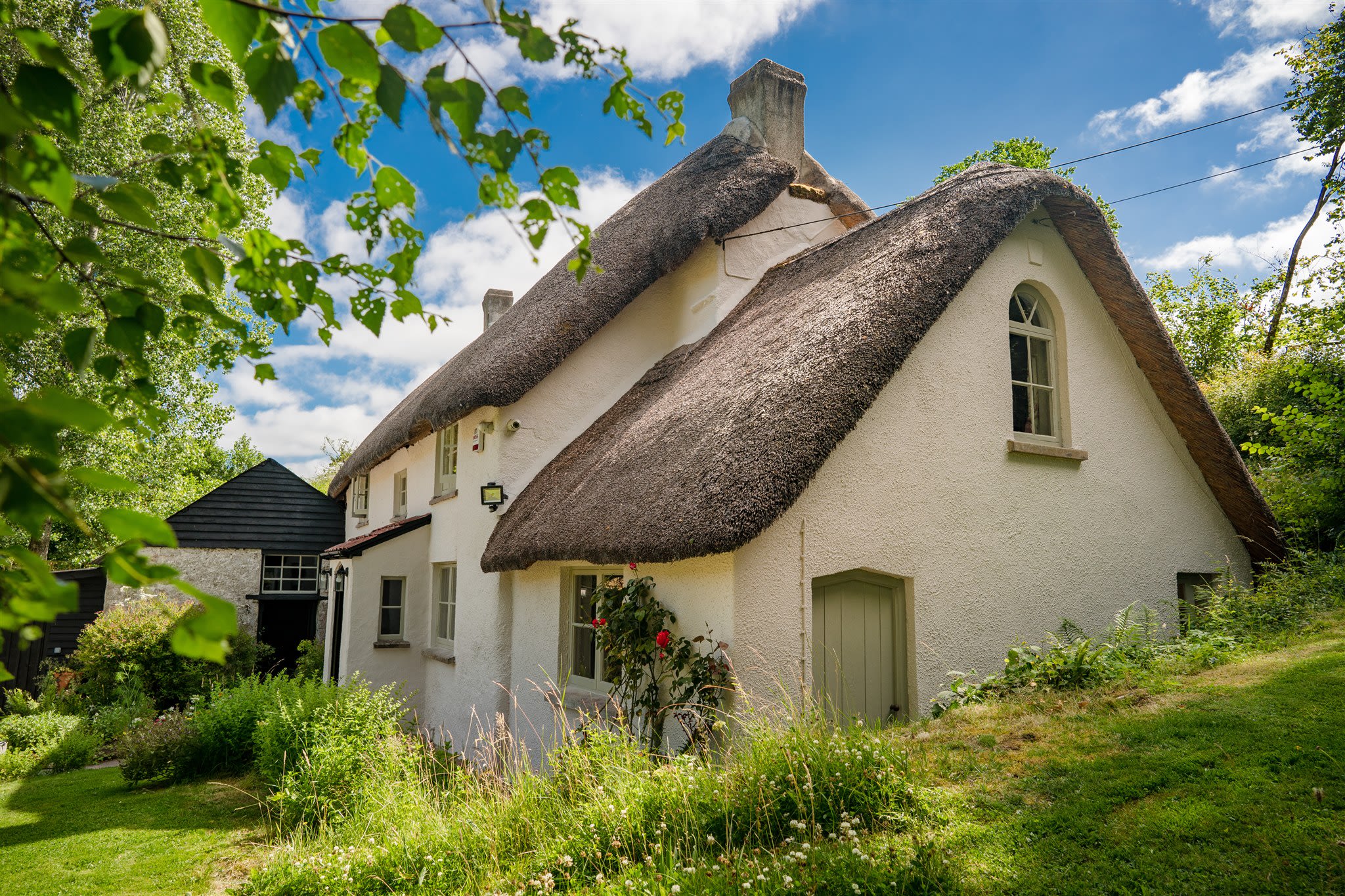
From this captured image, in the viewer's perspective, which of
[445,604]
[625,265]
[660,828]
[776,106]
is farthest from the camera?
[445,604]

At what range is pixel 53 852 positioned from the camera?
22.2 feet

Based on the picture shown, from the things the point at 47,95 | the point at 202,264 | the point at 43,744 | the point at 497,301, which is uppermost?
the point at 497,301

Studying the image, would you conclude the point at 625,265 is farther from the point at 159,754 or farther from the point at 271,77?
the point at 159,754

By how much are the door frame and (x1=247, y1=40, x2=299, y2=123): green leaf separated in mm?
5342

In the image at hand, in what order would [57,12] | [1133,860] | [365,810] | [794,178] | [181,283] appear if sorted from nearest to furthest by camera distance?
1. [1133,860]
2. [365,810]
3. [794,178]
4. [57,12]
5. [181,283]

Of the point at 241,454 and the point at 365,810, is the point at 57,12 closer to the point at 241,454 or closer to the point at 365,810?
the point at 365,810

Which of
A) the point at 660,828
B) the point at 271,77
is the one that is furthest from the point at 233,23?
the point at 660,828

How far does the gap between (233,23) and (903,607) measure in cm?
618

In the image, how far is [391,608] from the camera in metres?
11.9

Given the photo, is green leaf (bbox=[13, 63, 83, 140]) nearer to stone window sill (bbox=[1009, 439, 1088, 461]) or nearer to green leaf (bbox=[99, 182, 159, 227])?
green leaf (bbox=[99, 182, 159, 227])

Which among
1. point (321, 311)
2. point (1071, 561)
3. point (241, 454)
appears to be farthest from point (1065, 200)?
point (241, 454)

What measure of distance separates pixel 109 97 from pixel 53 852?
9.99 meters

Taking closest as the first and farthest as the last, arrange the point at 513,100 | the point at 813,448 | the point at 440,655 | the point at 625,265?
the point at 513,100 < the point at 813,448 < the point at 625,265 < the point at 440,655

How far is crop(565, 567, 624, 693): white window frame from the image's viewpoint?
7.57 metres
